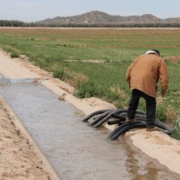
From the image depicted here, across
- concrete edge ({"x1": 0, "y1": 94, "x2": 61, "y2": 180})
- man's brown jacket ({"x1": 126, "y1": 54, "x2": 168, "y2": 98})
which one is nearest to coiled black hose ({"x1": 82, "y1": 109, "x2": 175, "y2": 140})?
man's brown jacket ({"x1": 126, "y1": 54, "x2": 168, "y2": 98})

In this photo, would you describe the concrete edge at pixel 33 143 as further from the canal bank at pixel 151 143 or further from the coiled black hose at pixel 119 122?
the canal bank at pixel 151 143

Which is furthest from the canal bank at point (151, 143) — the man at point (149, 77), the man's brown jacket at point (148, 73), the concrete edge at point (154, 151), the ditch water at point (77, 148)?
the man's brown jacket at point (148, 73)

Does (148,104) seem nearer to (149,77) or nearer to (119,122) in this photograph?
(149,77)

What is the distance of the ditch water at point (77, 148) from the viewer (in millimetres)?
7023

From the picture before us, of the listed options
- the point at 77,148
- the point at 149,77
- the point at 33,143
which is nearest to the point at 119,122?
the point at 77,148

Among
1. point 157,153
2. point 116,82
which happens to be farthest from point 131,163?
point 116,82

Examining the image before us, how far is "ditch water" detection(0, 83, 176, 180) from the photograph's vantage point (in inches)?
277

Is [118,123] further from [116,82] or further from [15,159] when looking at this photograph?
[116,82]

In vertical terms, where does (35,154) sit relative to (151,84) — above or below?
below

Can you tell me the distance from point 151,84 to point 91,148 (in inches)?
69.4

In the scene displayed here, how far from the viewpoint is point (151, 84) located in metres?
8.34

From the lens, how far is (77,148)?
8.39 meters

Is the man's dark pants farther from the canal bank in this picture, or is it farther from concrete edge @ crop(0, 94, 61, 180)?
concrete edge @ crop(0, 94, 61, 180)

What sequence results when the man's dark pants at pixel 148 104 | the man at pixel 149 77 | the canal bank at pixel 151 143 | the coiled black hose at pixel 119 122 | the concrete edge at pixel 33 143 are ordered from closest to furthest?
the concrete edge at pixel 33 143, the canal bank at pixel 151 143, the man at pixel 149 77, the man's dark pants at pixel 148 104, the coiled black hose at pixel 119 122
